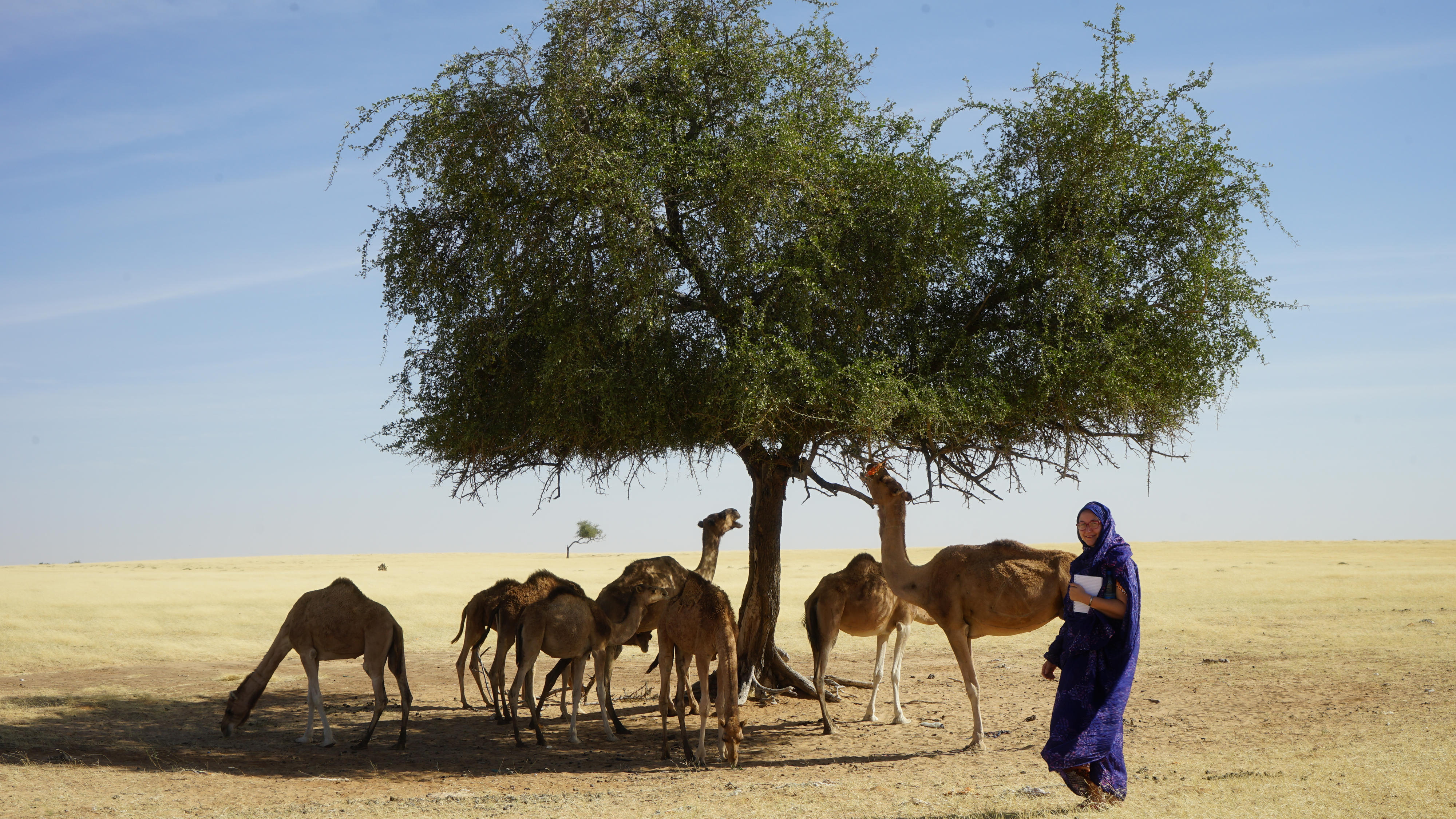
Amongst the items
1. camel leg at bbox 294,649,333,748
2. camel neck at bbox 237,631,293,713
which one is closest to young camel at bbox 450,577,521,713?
camel leg at bbox 294,649,333,748

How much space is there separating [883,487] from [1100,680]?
4338 millimetres

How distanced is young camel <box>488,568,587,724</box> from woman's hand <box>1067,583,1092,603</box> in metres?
7.05

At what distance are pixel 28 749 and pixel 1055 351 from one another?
1388 cm

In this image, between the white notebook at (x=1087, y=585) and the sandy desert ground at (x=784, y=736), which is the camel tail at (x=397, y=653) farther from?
the white notebook at (x=1087, y=585)

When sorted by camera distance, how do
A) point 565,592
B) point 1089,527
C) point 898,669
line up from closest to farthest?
1. point 1089,527
2. point 565,592
3. point 898,669

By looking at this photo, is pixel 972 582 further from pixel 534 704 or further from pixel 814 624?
pixel 534 704

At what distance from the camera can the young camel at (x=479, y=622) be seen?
49.0 ft

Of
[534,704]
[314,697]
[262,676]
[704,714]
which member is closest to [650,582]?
[534,704]

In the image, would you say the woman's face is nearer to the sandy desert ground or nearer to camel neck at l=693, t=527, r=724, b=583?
the sandy desert ground

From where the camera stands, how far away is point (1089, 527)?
864 centimetres

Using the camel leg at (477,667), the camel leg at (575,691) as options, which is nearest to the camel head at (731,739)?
the camel leg at (575,691)

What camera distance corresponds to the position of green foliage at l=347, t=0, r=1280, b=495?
13047mm

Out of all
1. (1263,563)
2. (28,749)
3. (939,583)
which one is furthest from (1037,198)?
(1263,563)

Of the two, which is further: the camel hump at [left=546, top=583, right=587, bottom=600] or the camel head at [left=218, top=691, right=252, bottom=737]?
the camel head at [left=218, top=691, right=252, bottom=737]
